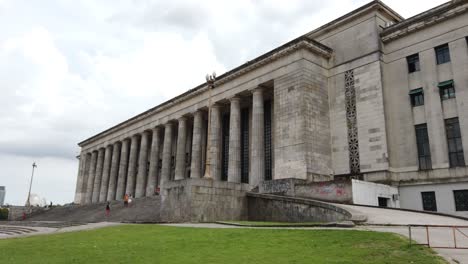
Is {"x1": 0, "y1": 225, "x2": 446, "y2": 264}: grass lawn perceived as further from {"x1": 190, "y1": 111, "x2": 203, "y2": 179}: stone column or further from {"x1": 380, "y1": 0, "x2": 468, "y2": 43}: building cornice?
{"x1": 190, "y1": 111, "x2": 203, "y2": 179}: stone column

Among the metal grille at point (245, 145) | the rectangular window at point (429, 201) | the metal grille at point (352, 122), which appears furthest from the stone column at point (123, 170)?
the rectangular window at point (429, 201)

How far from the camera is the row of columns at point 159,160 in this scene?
117 feet

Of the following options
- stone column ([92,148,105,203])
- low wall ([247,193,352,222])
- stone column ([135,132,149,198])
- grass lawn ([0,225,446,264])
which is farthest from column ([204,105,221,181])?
stone column ([92,148,105,203])

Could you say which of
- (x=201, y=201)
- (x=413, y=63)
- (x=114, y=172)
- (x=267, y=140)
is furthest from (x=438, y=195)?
(x=114, y=172)

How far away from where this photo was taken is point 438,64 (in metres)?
27.6

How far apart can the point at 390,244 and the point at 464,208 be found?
17.9 meters

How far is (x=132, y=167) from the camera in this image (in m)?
54.9

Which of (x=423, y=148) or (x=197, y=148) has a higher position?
(x=197, y=148)

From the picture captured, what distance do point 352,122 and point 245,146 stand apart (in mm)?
13453

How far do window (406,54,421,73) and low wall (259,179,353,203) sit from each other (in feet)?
38.3

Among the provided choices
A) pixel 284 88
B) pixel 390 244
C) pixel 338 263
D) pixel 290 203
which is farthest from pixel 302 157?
pixel 338 263

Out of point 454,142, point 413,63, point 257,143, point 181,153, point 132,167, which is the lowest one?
point 454,142

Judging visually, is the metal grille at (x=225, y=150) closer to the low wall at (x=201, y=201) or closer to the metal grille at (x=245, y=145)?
the metal grille at (x=245, y=145)

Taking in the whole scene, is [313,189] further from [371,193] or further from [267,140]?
[267,140]
